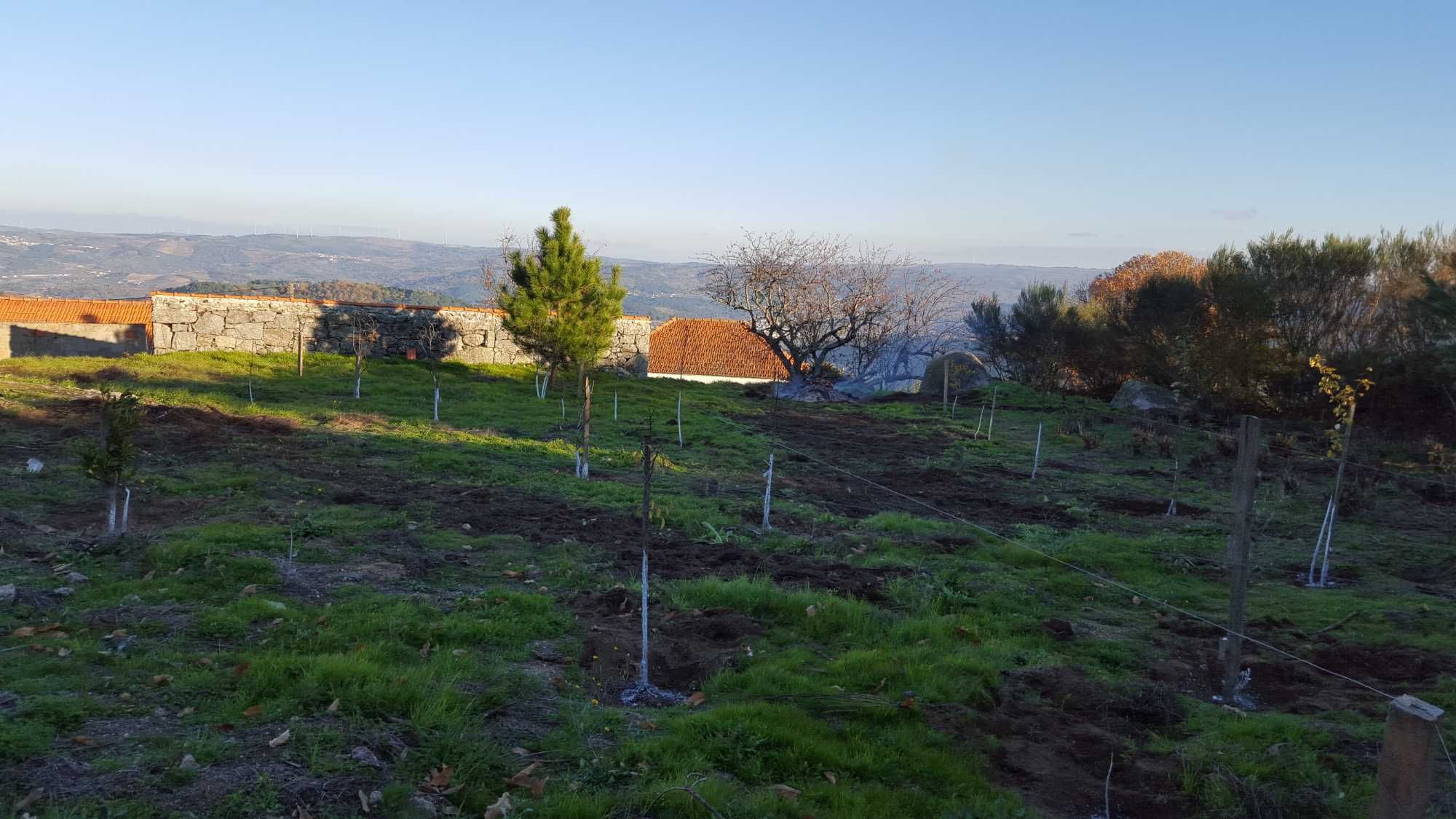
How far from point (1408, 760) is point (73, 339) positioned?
3932 cm

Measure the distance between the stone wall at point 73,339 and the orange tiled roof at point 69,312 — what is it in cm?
541

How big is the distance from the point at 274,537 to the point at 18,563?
1.91m

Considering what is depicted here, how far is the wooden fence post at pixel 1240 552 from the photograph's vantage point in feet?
21.1

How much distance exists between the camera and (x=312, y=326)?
2584 centimetres

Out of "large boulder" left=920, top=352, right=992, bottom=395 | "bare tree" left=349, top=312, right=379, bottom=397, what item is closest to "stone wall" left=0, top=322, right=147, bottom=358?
"bare tree" left=349, top=312, right=379, bottom=397

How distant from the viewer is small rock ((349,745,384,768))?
14.8 ft

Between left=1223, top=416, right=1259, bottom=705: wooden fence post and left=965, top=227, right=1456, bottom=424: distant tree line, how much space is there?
1532 centimetres

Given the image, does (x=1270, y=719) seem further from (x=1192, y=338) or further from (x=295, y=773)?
(x=1192, y=338)

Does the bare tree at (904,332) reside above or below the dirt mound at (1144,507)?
above

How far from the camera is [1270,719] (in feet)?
19.6

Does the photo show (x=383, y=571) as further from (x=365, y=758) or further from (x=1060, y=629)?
(x=1060, y=629)

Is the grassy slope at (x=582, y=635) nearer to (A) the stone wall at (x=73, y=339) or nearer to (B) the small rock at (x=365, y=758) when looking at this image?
(B) the small rock at (x=365, y=758)

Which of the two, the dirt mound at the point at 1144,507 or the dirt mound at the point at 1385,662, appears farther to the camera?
the dirt mound at the point at 1144,507

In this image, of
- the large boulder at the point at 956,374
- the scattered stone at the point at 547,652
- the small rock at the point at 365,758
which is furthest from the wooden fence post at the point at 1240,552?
the large boulder at the point at 956,374
